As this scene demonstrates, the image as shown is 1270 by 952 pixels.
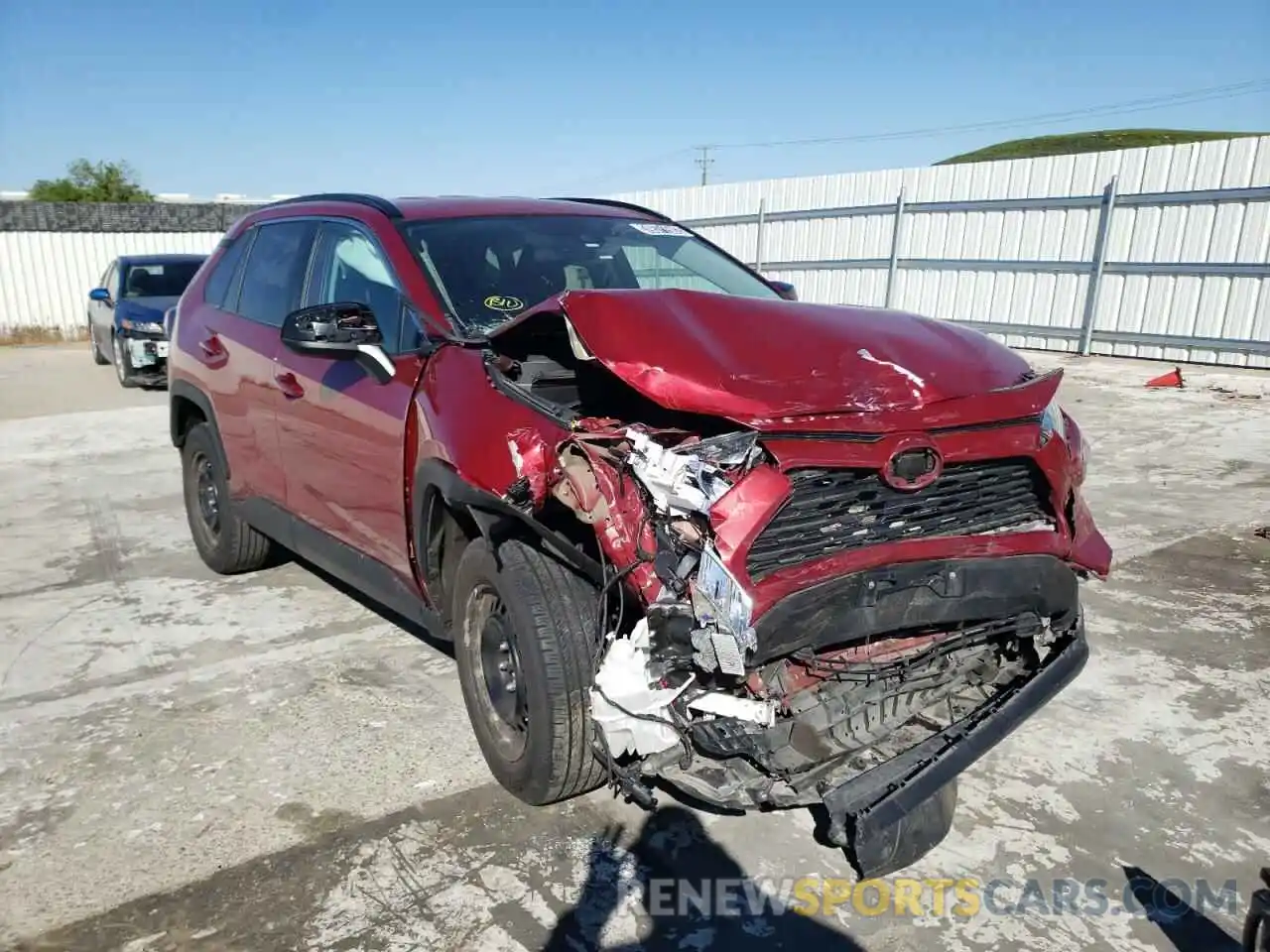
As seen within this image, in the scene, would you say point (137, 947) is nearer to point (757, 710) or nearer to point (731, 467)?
point (757, 710)

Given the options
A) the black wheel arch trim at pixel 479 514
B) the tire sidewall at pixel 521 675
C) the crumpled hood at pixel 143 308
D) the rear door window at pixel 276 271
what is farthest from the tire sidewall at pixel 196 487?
the crumpled hood at pixel 143 308

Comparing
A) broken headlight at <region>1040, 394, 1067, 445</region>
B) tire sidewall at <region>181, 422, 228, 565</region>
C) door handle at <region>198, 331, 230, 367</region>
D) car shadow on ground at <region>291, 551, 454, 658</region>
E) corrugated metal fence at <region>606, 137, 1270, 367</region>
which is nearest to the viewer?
broken headlight at <region>1040, 394, 1067, 445</region>

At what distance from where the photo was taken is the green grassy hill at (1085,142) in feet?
170

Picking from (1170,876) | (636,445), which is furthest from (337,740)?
(1170,876)

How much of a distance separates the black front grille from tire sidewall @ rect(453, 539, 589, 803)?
73cm

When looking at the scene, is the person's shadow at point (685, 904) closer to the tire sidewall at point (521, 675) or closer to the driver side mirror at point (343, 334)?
the tire sidewall at point (521, 675)

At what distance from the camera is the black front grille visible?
2.35m

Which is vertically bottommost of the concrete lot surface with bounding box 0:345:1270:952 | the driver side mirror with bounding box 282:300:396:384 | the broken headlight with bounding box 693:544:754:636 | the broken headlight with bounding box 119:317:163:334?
the concrete lot surface with bounding box 0:345:1270:952

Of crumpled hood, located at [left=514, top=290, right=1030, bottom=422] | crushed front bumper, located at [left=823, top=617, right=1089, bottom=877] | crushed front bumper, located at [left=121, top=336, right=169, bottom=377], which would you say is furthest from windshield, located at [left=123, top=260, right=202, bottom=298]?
crushed front bumper, located at [left=823, top=617, right=1089, bottom=877]

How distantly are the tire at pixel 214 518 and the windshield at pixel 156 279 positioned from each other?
9372 mm

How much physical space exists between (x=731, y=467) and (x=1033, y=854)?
148cm

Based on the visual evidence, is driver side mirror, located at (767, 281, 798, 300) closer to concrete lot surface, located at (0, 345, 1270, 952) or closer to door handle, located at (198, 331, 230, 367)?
concrete lot surface, located at (0, 345, 1270, 952)

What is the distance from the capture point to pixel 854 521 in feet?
8.07

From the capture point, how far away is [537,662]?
2621mm
